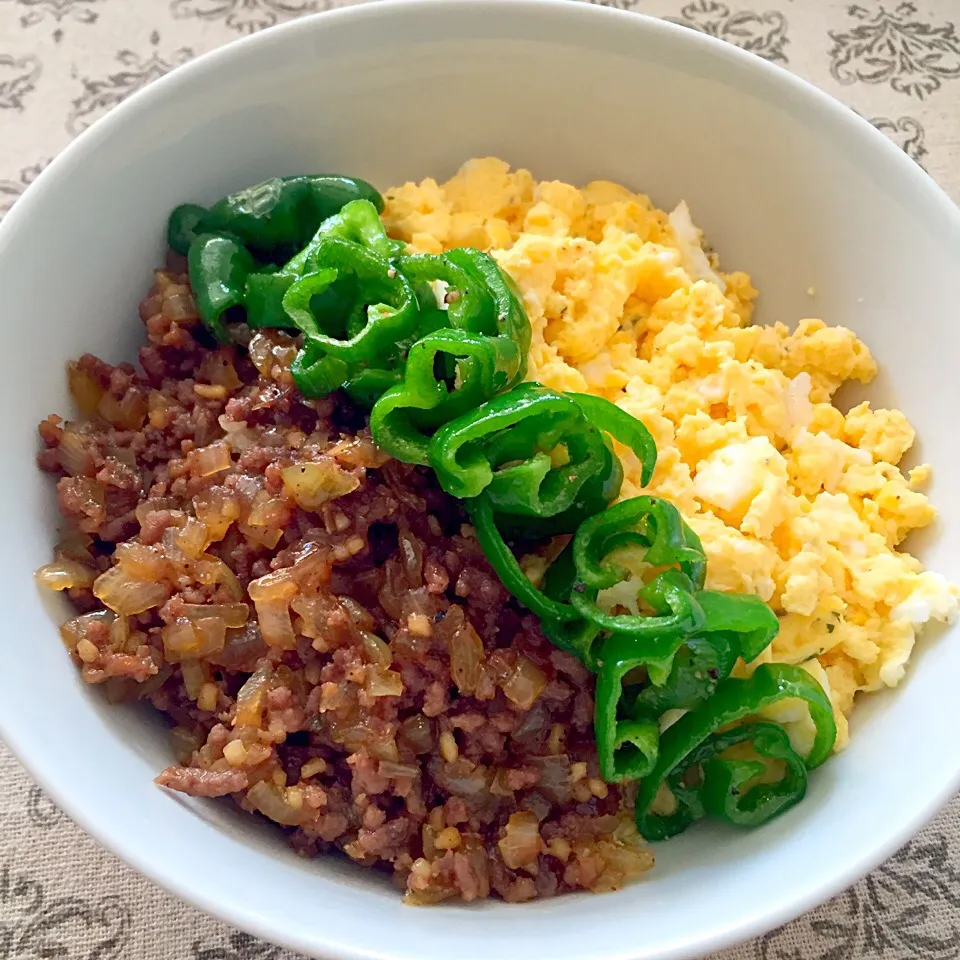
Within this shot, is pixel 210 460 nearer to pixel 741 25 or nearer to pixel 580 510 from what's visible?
pixel 580 510

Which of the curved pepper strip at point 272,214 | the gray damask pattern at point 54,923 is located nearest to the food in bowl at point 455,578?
the curved pepper strip at point 272,214

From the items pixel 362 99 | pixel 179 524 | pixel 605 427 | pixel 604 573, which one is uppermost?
pixel 362 99

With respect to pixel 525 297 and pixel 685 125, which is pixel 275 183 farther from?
pixel 685 125

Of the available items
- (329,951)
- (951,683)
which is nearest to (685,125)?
(951,683)

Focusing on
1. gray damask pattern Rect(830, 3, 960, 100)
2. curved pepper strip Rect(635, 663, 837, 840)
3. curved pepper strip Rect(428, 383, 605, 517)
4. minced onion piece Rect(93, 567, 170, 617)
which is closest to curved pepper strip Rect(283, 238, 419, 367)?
curved pepper strip Rect(428, 383, 605, 517)

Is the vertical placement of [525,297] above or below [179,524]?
above

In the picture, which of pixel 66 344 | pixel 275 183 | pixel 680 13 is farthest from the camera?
pixel 680 13
